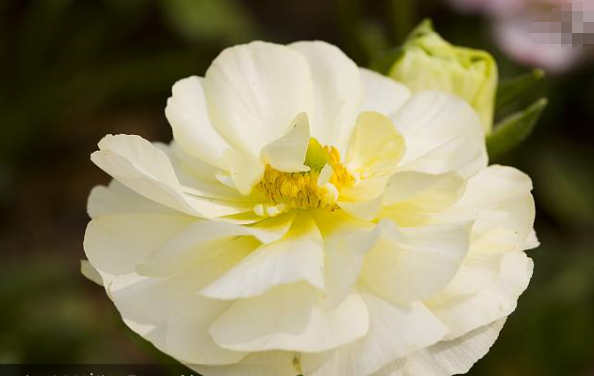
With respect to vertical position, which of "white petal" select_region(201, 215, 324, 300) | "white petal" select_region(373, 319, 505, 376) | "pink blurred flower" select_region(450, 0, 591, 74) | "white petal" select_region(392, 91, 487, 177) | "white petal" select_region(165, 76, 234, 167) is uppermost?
"white petal" select_region(165, 76, 234, 167)

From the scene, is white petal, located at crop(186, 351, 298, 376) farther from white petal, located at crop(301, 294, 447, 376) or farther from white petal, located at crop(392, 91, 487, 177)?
white petal, located at crop(392, 91, 487, 177)

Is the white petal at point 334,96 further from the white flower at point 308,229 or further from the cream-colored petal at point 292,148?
the cream-colored petal at point 292,148

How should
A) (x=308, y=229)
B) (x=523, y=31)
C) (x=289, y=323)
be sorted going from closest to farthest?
(x=289, y=323) < (x=308, y=229) < (x=523, y=31)

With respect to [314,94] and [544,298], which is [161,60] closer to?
[544,298]

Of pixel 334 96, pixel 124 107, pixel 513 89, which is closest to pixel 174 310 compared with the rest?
pixel 334 96

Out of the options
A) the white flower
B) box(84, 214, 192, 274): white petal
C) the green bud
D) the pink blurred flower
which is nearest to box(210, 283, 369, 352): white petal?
the white flower

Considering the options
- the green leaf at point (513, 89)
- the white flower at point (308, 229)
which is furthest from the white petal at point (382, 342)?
the green leaf at point (513, 89)

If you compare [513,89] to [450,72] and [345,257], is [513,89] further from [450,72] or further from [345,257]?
[345,257]
